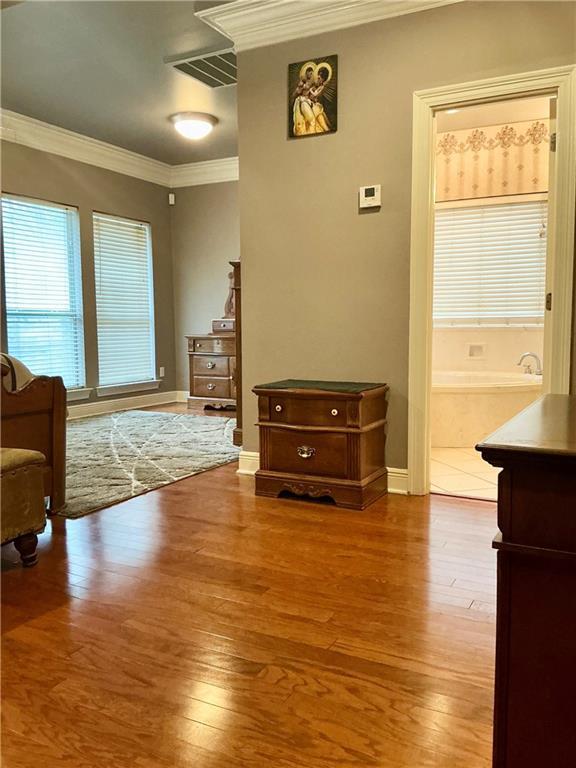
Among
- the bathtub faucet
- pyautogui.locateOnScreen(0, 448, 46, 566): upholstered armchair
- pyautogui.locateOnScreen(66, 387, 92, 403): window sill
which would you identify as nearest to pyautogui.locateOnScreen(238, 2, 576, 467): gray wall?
pyautogui.locateOnScreen(0, 448, 46, 566): upholstered armchair

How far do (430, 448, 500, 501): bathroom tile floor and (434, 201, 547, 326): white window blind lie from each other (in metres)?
1.68

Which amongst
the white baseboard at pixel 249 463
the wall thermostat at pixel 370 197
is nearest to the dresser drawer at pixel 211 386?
the white baseboard at pixel 249 463

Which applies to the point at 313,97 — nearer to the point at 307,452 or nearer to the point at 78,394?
the point at 307,452

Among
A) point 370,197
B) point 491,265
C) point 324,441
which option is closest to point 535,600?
point 324,441

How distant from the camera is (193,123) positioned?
538 centimetres

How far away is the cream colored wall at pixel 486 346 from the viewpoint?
18.4 feet

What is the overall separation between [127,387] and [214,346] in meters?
1.15

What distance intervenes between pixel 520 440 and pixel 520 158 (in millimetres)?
5383

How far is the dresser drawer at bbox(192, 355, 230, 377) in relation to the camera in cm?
669

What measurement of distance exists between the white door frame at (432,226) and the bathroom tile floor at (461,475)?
25 centimetres

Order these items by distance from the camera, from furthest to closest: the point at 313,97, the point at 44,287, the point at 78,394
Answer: the point at 78,394, the point at 44,287, the point at 313,97

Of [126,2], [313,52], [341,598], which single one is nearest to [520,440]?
[341,598]

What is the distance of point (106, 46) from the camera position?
4066 mm

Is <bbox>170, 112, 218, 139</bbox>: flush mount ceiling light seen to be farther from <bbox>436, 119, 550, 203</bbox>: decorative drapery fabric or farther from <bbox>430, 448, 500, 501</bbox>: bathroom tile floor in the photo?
<bbox>430, 448, 500, 501</bbox>: bathroom tile floor
